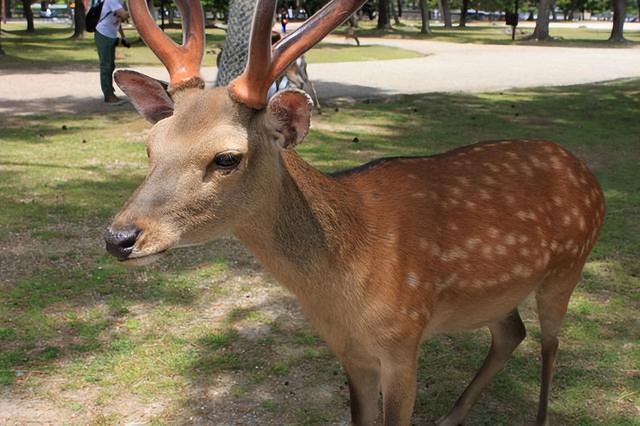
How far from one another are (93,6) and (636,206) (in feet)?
31.2

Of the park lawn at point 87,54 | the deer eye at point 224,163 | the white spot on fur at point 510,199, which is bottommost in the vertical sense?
the park lawn at point 87,54

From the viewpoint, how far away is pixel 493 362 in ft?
12.7

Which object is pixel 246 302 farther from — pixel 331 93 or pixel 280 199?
pixel 331 93

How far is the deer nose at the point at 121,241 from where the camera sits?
7.86 ft

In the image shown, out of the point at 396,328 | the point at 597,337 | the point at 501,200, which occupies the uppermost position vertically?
the point at 501,200

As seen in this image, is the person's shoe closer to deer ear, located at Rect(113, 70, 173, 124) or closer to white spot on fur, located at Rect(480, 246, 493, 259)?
deer ear, located at Rect(113, 70, 173, 124)

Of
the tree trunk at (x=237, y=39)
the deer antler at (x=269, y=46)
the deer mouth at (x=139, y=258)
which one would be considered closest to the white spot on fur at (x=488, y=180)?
the deer antler at (x=269, y=46)

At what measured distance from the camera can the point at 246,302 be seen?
511cm

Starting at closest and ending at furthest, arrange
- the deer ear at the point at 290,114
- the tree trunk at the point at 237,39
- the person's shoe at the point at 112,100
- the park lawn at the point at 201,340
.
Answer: the deer ear at the point at 290,114 → the park lawn at the point at 201,340 → the tree trunk at the point at 237,39 → the person's shoe at the point at 112,100

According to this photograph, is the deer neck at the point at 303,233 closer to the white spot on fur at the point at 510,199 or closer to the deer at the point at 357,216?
the deer at the point at 357,216

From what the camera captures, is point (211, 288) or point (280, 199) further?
point (211, 288)

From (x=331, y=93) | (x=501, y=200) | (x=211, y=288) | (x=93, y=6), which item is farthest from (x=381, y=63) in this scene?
(x=501, y=200)

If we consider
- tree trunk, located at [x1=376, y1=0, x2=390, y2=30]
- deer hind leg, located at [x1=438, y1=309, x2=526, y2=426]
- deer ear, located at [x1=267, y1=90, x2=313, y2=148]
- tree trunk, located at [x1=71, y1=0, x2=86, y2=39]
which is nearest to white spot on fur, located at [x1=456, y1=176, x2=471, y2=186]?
deer hind leg, located at [x1=438, y1=309, x2=526, y2=426]

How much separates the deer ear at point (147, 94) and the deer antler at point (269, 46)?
1.25ft
